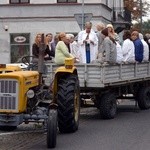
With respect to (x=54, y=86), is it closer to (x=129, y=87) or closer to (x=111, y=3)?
(x=129, y=87)

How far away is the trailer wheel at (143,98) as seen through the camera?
1773cm

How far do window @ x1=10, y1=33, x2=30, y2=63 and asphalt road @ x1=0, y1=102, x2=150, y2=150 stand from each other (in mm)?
22681

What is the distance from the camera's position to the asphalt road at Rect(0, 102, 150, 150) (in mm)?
11180

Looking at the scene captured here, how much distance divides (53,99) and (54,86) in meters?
0.31

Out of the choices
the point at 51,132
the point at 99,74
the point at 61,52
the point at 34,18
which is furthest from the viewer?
the point at 34,18

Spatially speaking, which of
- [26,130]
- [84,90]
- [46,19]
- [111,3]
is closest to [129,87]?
[84,90]

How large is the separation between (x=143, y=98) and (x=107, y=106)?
2.87m

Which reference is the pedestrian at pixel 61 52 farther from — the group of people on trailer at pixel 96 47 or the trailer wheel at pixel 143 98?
the trailer wheel at pixel 143 98

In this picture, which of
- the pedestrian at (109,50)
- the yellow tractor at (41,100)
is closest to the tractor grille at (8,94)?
the yellow tractor at (41,100)

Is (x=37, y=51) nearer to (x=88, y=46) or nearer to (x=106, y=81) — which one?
(x=88, y=46)

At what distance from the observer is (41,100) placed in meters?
12.0

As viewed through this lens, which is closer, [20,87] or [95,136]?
[20,87]

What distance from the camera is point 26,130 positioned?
43.2 ft

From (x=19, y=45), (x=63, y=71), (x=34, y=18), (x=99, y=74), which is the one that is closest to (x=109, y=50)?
(x=99, y=74)
